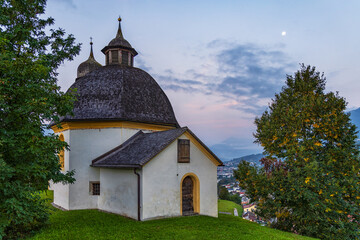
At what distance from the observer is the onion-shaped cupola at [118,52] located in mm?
20188

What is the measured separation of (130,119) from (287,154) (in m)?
9.39

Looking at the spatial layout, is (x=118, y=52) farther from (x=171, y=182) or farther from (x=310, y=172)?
(x=310, y=172)

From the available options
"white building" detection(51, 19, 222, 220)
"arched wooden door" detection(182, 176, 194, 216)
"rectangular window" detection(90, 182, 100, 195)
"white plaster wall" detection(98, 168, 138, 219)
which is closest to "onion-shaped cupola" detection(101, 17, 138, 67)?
"white building" detection(51, 19, 222, 220)

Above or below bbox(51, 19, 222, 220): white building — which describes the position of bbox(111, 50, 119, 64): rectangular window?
above

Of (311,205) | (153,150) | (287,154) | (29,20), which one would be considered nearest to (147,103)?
(153,150)

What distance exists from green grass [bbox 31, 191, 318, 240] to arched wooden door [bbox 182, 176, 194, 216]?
71 cm

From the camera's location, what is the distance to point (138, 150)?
13.8 meters

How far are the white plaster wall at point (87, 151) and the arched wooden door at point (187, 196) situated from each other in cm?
483

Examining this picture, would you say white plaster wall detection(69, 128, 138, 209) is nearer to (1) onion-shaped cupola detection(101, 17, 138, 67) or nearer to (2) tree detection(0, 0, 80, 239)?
(2) tree detection(0, 0, 80, 239)

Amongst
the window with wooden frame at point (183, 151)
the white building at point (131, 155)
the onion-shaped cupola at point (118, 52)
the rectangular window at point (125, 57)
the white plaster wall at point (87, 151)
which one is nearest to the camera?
the white building at point (131, 155)

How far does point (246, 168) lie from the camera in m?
14.8

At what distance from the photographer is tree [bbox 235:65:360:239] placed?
41.2 ft

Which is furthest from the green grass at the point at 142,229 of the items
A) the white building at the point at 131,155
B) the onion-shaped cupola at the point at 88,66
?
the onion-shaped cupola at the point at 88,66

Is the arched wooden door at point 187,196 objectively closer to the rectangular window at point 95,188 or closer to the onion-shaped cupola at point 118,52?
the rectangular window at point 95,188
